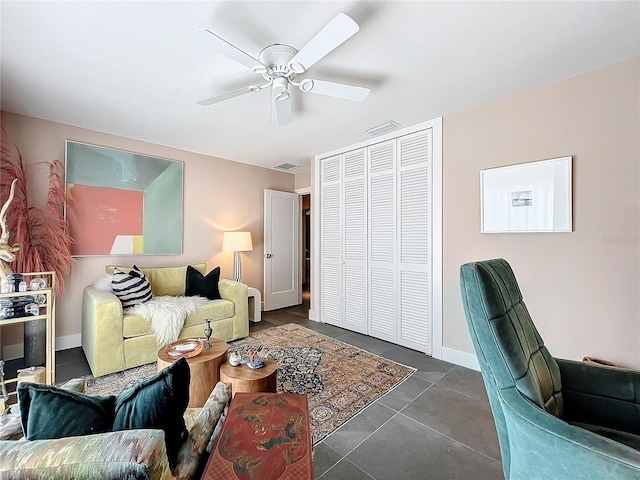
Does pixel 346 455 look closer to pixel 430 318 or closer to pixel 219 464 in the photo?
pixel 219 464

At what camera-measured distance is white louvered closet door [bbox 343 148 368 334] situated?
3725 millimetres

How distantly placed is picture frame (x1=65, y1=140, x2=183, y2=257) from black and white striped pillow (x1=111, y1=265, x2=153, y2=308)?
1.93 ft

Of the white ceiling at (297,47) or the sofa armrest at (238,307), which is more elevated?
the white ceiling at (297,47)

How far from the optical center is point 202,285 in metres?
3.63

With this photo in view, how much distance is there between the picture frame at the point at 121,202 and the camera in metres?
3.24

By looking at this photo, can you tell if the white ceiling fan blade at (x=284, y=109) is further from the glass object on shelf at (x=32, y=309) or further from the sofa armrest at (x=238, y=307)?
the glass object on shelf at (x=32, y=309)

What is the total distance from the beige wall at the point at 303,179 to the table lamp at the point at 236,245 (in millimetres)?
1563

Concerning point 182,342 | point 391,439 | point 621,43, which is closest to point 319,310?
point 182,342

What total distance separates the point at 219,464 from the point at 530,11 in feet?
8.12

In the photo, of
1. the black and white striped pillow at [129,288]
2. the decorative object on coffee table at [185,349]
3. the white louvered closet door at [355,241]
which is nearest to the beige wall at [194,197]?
the black and white striped pillow at [129,288]

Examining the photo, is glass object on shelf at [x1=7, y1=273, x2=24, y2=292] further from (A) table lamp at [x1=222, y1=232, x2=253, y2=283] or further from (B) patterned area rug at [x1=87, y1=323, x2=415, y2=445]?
(A) table lamp at [x1=222, y1=232, x2=253, y2=283]

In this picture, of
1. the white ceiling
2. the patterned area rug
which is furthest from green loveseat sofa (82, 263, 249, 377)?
the white ceiling

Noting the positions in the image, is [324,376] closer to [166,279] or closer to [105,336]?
[105,336]

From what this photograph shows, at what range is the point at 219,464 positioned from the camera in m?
0.82
